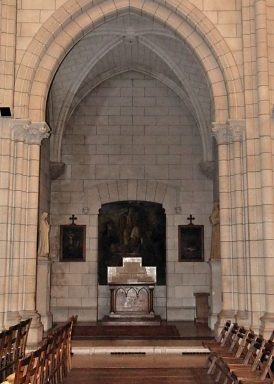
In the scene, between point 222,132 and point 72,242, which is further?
point 72,242

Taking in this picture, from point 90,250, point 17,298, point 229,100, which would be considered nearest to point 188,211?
point 90,250

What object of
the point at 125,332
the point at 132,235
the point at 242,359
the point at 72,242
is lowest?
the point at 125,332

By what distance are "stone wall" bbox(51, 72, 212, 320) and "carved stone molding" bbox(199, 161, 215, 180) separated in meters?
0.22

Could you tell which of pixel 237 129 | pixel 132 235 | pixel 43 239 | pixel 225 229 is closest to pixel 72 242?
pixel 132 235

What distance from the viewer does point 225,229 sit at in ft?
31.9

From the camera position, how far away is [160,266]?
1496 centimetres

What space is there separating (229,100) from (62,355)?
5824 mm

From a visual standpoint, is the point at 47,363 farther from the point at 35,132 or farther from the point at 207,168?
the point at 207,168

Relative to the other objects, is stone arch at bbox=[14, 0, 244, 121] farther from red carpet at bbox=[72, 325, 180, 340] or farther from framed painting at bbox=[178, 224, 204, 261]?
framed painting at bbox=[178, 224, 204, 261]

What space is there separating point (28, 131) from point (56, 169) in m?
5.14

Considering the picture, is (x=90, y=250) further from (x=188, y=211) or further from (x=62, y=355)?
(x=62, y=355)

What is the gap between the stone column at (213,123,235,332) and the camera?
377 inches

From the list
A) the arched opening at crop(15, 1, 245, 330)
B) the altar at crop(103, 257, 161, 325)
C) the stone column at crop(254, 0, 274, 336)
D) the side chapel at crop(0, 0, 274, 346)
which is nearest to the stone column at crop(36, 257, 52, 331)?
the side chapel at crop(0, 0, 274, 346)

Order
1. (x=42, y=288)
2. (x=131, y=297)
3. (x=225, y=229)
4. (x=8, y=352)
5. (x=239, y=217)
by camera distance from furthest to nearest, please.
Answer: (x=131, y=297), (x=42, y=288), (x=225, y=229), (x=239, y=217), (x=8, y=352)
